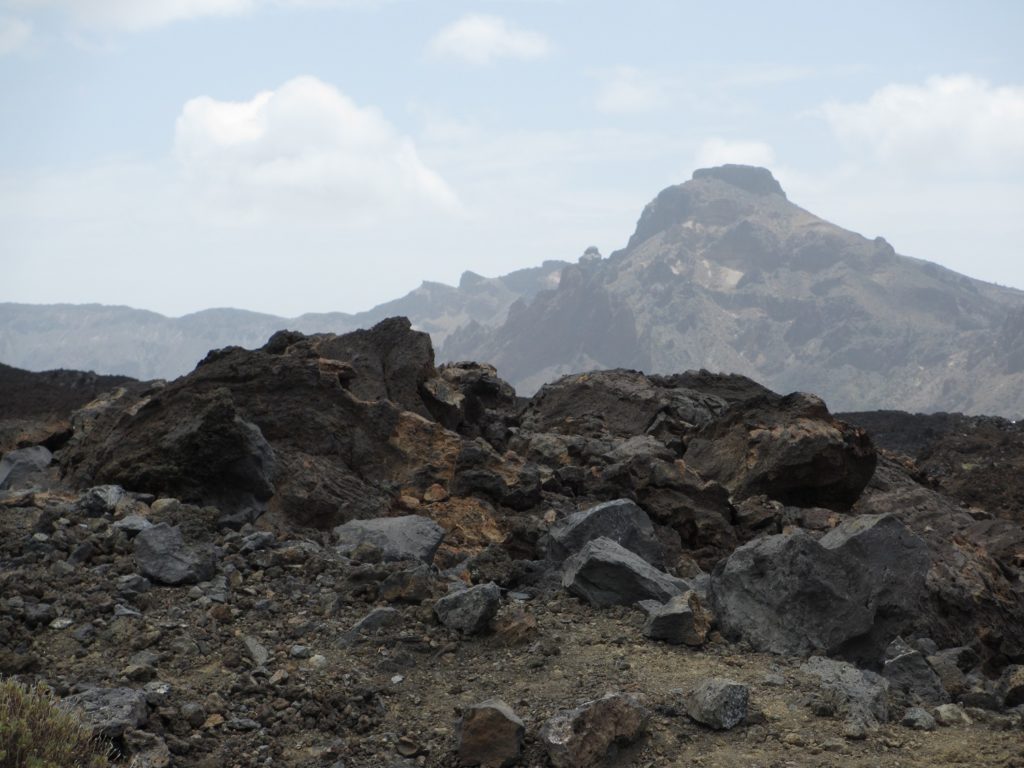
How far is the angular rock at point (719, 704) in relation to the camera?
6.41 metres

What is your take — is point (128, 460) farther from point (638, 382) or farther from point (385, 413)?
point (638, 382)

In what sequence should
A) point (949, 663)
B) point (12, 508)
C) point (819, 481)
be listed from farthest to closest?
point (819, 481), point (12, 508), point (949, 663)

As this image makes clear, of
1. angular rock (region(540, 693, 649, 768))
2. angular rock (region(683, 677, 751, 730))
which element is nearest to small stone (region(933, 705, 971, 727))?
angular rock (region(683, 677, 751, 730))

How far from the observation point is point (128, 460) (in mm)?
11609

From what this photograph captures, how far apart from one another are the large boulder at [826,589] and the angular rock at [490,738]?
9.56ft

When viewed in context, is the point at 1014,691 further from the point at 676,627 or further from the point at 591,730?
the point at 591,730

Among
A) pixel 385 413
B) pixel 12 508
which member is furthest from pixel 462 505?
pixel 12 508

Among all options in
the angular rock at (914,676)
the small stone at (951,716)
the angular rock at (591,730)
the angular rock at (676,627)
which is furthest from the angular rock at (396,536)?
the small stone at (951,716)

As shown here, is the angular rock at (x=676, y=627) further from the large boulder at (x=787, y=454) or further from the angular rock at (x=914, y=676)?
the large boulder at (x=787, y=454)

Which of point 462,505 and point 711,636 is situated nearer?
point 711,636

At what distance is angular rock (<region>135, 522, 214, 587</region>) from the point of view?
28.6 ft

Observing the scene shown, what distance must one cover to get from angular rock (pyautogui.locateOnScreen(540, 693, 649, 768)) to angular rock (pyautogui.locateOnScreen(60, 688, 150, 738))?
2.48m

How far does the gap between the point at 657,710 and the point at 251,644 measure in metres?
3.05

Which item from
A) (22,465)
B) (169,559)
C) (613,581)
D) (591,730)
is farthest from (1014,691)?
(22,465)
